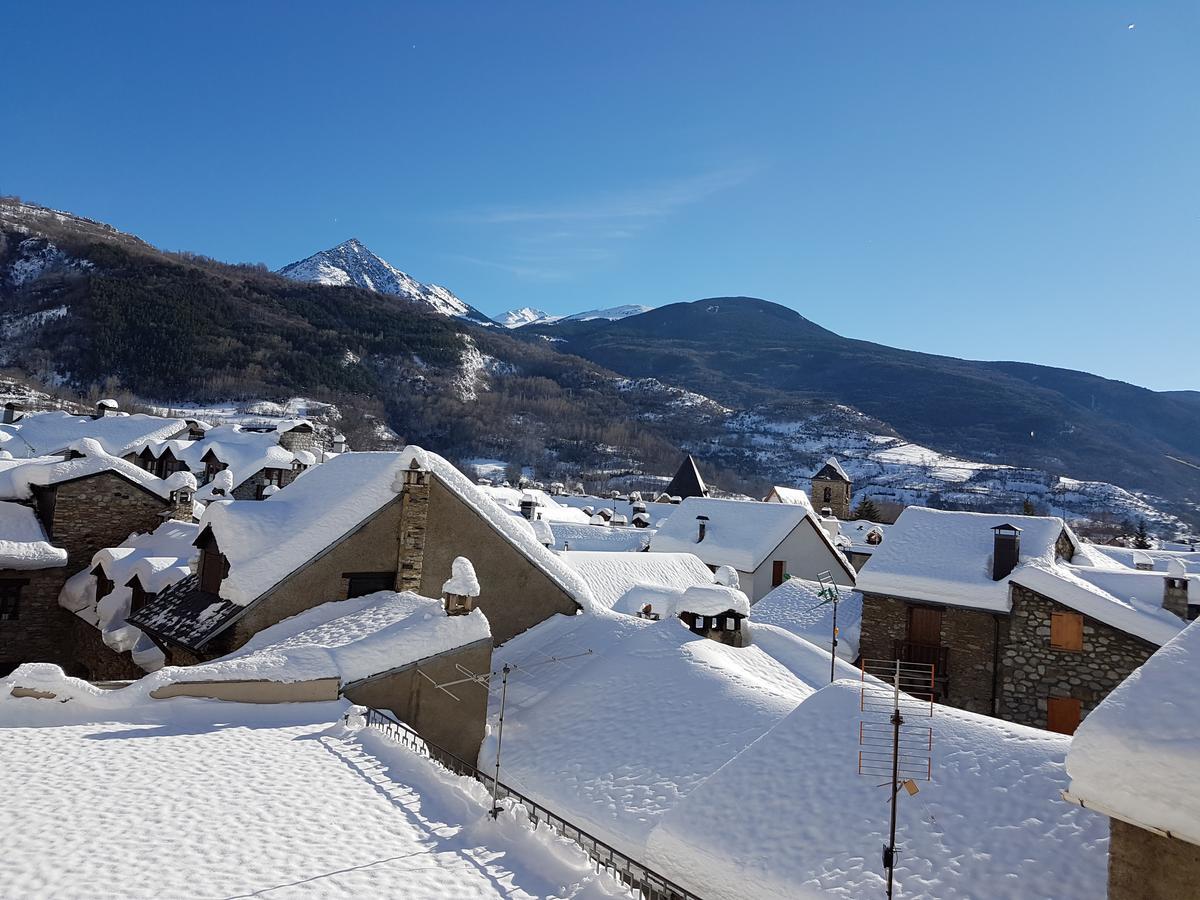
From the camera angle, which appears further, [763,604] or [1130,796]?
[763,604]

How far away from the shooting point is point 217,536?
16531 mm

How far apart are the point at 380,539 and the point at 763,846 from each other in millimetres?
11383

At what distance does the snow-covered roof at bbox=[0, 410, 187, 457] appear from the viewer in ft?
163

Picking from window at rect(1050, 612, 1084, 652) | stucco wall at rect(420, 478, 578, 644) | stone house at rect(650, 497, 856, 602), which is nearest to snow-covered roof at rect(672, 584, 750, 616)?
stucco wall at rect(420, 478, 578, 644)

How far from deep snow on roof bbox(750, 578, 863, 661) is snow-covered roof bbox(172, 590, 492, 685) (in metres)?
16.4

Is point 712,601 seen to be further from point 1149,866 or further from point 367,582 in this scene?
point 1149,866

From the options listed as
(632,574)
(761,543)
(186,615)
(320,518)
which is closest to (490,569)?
(320,518)

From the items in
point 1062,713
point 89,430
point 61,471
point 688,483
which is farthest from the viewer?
point 688,483

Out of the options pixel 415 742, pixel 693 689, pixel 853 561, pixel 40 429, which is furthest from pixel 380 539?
pixel 40 429

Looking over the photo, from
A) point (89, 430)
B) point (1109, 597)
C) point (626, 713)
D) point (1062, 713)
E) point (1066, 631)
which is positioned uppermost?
point (89, 430)

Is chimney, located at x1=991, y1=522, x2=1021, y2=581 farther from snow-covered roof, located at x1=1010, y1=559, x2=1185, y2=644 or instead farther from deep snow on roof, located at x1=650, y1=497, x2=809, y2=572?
deep snow on roof, located at x1=650, y1=497, x2=809, y2=572

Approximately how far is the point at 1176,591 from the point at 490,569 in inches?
791

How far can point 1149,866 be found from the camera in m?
5.45

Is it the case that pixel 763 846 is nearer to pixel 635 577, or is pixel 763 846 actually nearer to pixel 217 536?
pixel 217 536
